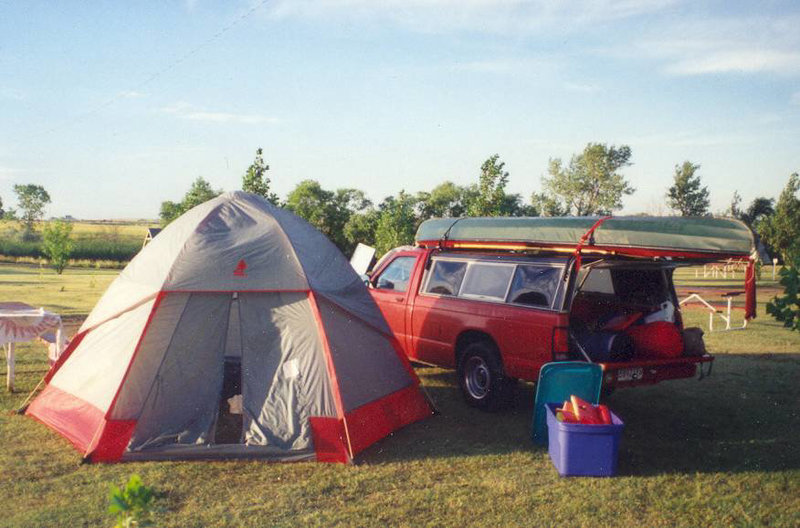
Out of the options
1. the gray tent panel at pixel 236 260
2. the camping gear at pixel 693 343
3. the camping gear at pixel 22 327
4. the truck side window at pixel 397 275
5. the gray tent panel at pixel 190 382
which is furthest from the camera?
the truck side window at pixel 397 275

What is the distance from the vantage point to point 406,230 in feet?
82.6

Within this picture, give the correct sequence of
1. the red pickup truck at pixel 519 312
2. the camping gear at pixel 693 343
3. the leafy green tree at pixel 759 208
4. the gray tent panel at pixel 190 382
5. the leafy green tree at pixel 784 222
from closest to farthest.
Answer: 1. the gray tent panel at pixel 190 382
2. the red pickup truck at pixel 519 312
3. the camping gear at pixel 693 343
4. the leafy green tree at pixel 784 222
5. the leafy green tree at pixel 759 208

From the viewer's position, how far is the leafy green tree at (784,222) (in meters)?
35.6

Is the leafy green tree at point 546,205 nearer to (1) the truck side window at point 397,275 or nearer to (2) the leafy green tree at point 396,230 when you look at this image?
(2) the leafy green tree at point 396,230

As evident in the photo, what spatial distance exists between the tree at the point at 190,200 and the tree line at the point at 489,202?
0.07 m

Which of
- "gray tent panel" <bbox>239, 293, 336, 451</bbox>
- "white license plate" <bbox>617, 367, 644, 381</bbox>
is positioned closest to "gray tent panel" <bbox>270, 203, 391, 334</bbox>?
"gray tent panel" <bbox>239, 293, 336, 451</bbox>

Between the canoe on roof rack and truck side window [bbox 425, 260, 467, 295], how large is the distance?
38 centimetres

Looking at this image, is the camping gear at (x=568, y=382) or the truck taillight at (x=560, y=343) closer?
the camping gear at (x=568, y=382)

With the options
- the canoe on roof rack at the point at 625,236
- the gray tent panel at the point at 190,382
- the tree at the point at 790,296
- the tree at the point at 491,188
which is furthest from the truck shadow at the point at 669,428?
the tree at the point at 491,188

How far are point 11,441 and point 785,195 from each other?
136 feet

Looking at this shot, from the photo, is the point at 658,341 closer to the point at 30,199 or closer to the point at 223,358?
the point at 223,358

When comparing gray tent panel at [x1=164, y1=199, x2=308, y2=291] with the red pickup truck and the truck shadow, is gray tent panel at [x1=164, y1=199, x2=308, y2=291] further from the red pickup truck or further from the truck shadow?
the red pickup truck

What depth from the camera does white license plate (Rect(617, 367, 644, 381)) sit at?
6.86m

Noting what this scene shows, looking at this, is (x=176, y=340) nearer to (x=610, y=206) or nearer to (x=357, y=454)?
(x=357, y=454)
